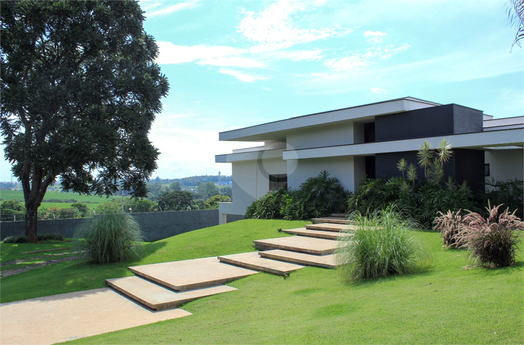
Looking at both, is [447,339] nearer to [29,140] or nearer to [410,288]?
[410,288]

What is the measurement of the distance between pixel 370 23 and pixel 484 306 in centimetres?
768

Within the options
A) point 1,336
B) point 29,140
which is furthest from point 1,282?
point 29,140

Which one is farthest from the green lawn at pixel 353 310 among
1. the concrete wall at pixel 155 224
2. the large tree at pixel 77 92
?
the concrete wall at pixel 155 224

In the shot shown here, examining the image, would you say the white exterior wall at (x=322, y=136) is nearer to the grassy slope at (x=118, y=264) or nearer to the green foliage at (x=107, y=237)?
the grassy slope at (x=118, y=264)

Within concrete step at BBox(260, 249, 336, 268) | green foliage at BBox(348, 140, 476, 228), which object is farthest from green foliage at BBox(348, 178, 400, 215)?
concrete step at BBox(260, 249, 336, 268)

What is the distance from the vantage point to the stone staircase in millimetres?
6812

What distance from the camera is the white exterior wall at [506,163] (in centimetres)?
1445

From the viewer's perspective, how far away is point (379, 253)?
6215 millimetres

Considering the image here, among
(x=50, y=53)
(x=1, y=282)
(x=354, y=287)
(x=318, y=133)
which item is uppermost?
(x=50, y=53)

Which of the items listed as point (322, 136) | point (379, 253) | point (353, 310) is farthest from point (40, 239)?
point (353, 310)

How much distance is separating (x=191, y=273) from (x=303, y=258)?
2.49 meters

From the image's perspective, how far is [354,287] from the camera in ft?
19.4

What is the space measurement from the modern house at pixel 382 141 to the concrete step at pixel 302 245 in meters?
5.30

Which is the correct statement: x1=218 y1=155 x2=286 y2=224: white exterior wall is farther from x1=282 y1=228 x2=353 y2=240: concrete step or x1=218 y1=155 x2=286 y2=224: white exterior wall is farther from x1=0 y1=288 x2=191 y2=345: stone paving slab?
x1=0 y1=288 x2=191 y2=345: stone paving slab
